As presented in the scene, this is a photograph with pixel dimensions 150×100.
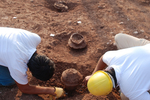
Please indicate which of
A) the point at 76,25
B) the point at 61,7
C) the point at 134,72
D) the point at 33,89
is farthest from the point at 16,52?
the point at 61,7

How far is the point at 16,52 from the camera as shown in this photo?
1545 millimetres

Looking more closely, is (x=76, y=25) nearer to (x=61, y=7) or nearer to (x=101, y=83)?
(x=61, y=7)

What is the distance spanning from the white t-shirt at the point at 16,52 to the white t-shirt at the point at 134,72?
111 centimetres

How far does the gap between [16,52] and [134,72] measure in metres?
1.41

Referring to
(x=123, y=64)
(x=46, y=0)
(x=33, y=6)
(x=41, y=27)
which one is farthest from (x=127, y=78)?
(x=46, y=0)

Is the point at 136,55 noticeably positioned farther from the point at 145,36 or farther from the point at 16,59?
the point at 145,36

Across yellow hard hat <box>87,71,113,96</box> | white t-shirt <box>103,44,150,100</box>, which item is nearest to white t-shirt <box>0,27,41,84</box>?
yellow hard hat <box>87,71,113,96</box>

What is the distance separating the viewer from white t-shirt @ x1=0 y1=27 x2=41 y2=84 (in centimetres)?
155

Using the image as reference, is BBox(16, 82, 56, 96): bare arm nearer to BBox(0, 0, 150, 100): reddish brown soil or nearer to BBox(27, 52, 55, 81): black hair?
BBox(0, 0, 150, 100): reddish brown soil

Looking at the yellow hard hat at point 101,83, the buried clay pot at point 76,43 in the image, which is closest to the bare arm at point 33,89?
the yellow hard hat at point 101,83

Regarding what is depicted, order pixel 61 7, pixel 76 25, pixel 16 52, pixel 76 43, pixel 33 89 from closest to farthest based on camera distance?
pixel 16 52
pixel 33 89
pixel 76 43
pixel 76 25
pixel 61 7

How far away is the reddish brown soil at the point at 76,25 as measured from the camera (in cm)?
238

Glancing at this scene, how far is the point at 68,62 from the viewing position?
262cm

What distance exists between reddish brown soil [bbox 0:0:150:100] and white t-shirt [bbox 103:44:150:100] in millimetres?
768
